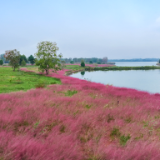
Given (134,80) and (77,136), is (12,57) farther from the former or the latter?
(77,136)

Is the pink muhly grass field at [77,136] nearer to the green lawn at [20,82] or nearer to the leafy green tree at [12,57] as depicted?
the green lawn at [20,82]

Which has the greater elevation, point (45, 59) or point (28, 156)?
point (45, 59)

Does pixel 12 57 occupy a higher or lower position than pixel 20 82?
higher

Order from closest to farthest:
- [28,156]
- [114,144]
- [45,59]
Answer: [28,156]
[114,144]
[45,59]

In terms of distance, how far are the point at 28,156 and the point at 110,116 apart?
4.52m

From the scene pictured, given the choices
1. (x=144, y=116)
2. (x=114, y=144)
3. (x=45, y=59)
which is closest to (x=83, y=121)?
(x=114, y=144)

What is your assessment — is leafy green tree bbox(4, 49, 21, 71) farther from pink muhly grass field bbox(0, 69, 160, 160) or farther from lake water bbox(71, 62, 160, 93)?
pink muhly grass field bbox(0, 69, 160, 160)

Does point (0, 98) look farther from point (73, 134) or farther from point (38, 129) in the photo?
point (73, 134)

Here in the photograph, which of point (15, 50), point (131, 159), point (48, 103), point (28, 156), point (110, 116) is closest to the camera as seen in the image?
point (28, 156)

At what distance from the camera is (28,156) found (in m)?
3.34

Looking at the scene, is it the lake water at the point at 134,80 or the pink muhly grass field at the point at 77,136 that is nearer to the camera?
the pink muhly grass field at the point at 77,136

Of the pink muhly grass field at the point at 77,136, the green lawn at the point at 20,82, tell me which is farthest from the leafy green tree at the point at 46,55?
the pink muhly grass field at the point at 77,136

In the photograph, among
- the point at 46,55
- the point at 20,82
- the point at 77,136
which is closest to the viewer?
the point at 77,136

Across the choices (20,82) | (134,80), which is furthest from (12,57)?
(134,80)
